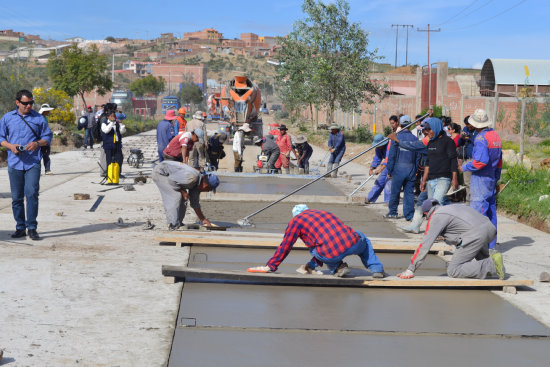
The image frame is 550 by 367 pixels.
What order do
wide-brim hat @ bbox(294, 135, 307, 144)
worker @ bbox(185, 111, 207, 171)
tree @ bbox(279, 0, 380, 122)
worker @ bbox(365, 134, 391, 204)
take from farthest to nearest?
tree @ bbox(279, 0, 380, 122) → wide-brim hat @ bbox(294, 135, 307, 144) → worker @ bbox(185, 111, 207, 171) → worker @ bbox(365, 134, 391, 204)

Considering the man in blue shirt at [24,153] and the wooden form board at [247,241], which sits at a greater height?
the man in blue shirt at [24,153]

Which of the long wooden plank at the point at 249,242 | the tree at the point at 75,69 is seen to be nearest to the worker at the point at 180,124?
the long wooden plank at the point at 249,242

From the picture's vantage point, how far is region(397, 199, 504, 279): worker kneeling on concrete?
7.81 meters

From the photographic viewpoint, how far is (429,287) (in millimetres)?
7945

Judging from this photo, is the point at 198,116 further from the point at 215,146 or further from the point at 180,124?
the point at 215,146

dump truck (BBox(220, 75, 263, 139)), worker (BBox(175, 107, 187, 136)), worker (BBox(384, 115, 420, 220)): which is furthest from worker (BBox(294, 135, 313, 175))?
dump truck (BBox(220, 75, 263, 139))

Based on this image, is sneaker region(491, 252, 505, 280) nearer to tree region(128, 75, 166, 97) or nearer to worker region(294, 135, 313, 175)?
worker region(294, 135, 313, 175)

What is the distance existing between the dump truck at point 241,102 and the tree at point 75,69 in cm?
2199

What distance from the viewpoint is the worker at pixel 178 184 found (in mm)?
10617

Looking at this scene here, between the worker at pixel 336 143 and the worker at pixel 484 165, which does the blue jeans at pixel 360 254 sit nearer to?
the worker at pixel 484 165

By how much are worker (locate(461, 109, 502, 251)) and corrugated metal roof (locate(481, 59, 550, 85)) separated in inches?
1876

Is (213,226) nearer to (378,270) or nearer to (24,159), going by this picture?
(24,159)

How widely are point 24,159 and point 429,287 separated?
18.6 feet

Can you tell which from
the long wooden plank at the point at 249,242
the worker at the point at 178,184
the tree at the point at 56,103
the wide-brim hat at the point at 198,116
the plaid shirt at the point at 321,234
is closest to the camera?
the plaid shirt at the point at 321,234
